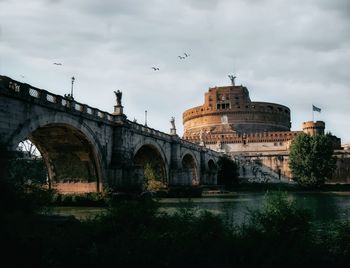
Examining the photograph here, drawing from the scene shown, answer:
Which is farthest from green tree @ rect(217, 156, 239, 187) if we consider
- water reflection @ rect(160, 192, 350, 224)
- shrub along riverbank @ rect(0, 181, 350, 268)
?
shrub along riverbank @ rect(0, 181, 350, 268)

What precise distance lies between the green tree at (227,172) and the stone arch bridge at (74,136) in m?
29.3

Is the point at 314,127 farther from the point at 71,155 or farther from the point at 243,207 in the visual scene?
the point at 71,155

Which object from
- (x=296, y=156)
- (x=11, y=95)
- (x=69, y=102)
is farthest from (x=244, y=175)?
(x=11, y=95)

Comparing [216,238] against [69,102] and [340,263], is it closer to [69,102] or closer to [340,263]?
[340,263]

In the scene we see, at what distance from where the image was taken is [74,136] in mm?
29328

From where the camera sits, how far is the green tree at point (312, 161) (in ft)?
192

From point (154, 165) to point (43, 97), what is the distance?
24.7m

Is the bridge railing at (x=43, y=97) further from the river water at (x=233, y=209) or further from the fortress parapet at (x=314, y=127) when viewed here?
the fortress parapet at (x=314, y=127)

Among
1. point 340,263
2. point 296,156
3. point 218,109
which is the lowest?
point 340,263

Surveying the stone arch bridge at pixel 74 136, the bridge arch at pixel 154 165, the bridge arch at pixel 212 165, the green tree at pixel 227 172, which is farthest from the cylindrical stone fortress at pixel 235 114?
the stone arch bridge at pixel 74 136

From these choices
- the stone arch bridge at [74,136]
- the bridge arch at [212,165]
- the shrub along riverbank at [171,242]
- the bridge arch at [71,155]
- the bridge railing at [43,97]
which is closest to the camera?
the shrub along riverbank at [171,242]

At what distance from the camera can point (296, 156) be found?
6022 centimetres

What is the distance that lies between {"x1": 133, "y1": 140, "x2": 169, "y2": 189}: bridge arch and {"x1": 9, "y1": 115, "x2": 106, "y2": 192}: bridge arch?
13.2 metres

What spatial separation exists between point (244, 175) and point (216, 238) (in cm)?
7282
